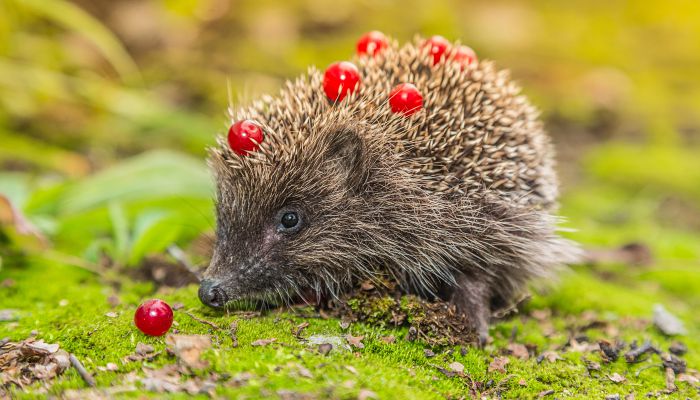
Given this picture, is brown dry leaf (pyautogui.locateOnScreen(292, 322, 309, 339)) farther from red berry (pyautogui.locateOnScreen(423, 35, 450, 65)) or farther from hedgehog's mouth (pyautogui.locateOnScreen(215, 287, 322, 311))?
red berry (pyautogui.locateOnScreen(423, 35, 450, 65))

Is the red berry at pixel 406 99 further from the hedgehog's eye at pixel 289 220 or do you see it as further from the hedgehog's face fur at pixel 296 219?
the hedgehog's eye at pixel 289 220

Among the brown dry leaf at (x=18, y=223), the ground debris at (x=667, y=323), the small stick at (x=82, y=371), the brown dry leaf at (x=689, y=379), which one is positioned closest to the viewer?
the small stick at (x=82, y=371)

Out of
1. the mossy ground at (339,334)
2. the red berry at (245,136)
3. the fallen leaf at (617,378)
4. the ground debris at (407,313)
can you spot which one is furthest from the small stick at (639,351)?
the red berry at (245,136)

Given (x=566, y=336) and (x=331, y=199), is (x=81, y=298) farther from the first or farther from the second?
(x=566, y=336)

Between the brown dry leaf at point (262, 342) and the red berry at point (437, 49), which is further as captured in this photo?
the red berry at point (437, 49)

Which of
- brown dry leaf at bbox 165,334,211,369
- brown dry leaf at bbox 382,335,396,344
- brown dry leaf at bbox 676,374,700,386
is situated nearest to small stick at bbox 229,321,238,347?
brown dry leaf at bbox 165,334,211,369

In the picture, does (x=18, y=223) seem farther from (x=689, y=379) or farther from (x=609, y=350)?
(x=689, y=379)

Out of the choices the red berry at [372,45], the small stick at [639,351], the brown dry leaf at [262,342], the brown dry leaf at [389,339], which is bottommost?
the small stick at [639,351]
